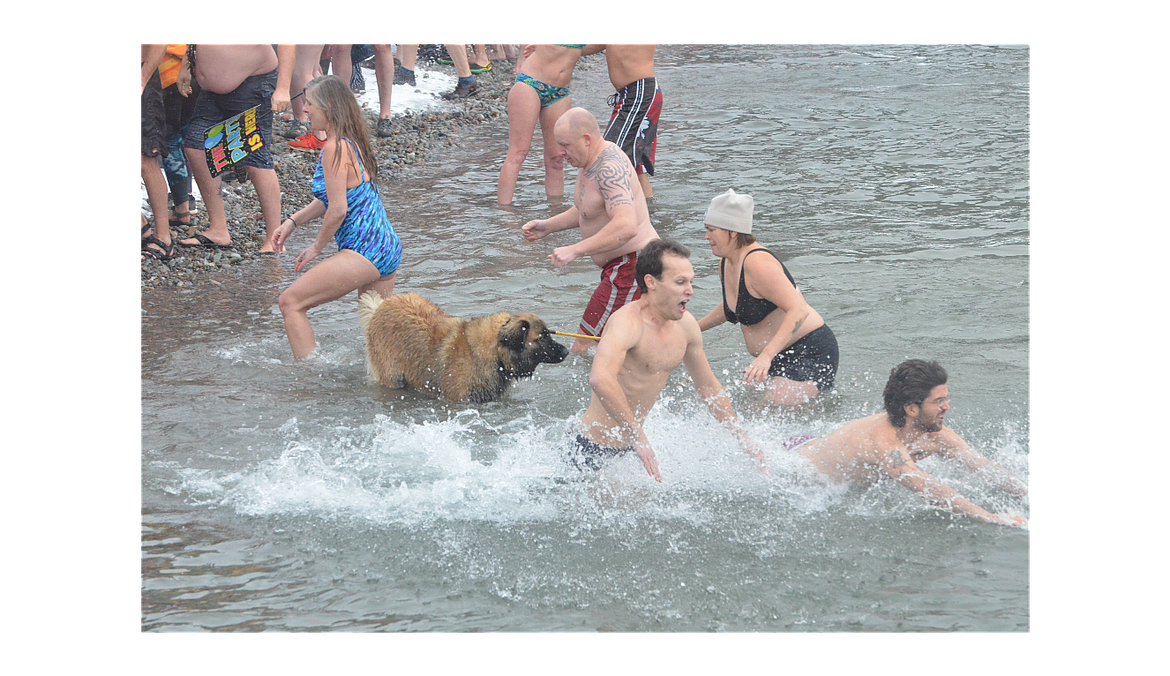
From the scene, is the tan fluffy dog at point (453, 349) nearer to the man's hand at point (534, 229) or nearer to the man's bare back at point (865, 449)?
the man's hand at point (534, 229)

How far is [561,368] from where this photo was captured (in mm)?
6418

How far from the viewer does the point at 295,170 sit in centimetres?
1003

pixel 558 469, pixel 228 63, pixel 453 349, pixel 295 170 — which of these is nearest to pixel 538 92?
pixel 228 63

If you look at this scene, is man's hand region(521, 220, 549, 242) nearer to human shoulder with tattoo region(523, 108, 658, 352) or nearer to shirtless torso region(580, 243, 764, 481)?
human shoulder with tattoo region(523, 108, 658, 352)

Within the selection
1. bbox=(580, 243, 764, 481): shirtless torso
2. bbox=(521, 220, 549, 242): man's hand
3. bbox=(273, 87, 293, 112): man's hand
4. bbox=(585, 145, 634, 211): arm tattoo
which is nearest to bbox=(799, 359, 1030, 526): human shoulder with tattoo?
bbox=(580, 243, 764, 481): shirtless torso

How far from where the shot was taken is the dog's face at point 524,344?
217 inches

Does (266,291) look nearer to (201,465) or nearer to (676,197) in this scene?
(201,465)

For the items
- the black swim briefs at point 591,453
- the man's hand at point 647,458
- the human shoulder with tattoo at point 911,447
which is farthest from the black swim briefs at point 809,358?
the man's hand at point 647,458

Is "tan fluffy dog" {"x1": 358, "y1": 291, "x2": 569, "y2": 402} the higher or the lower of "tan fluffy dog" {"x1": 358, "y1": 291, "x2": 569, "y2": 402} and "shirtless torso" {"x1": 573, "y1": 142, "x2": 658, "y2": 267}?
the lower

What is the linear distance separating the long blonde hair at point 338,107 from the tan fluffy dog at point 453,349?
3.10ft

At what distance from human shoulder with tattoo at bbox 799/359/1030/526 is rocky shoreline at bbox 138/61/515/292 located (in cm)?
469

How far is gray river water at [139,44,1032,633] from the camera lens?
12.8ft

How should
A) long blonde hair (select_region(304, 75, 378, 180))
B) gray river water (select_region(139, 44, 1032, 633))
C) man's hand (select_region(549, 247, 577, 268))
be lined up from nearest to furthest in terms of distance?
1. gray river water (select_region(139, 44, 1032, 633))
2. man's hand (select_region(549, 247, 577, 268))
3. long blonde hair (select_region(304, 75, 378, 180))

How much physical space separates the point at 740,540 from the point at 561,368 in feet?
7.64
